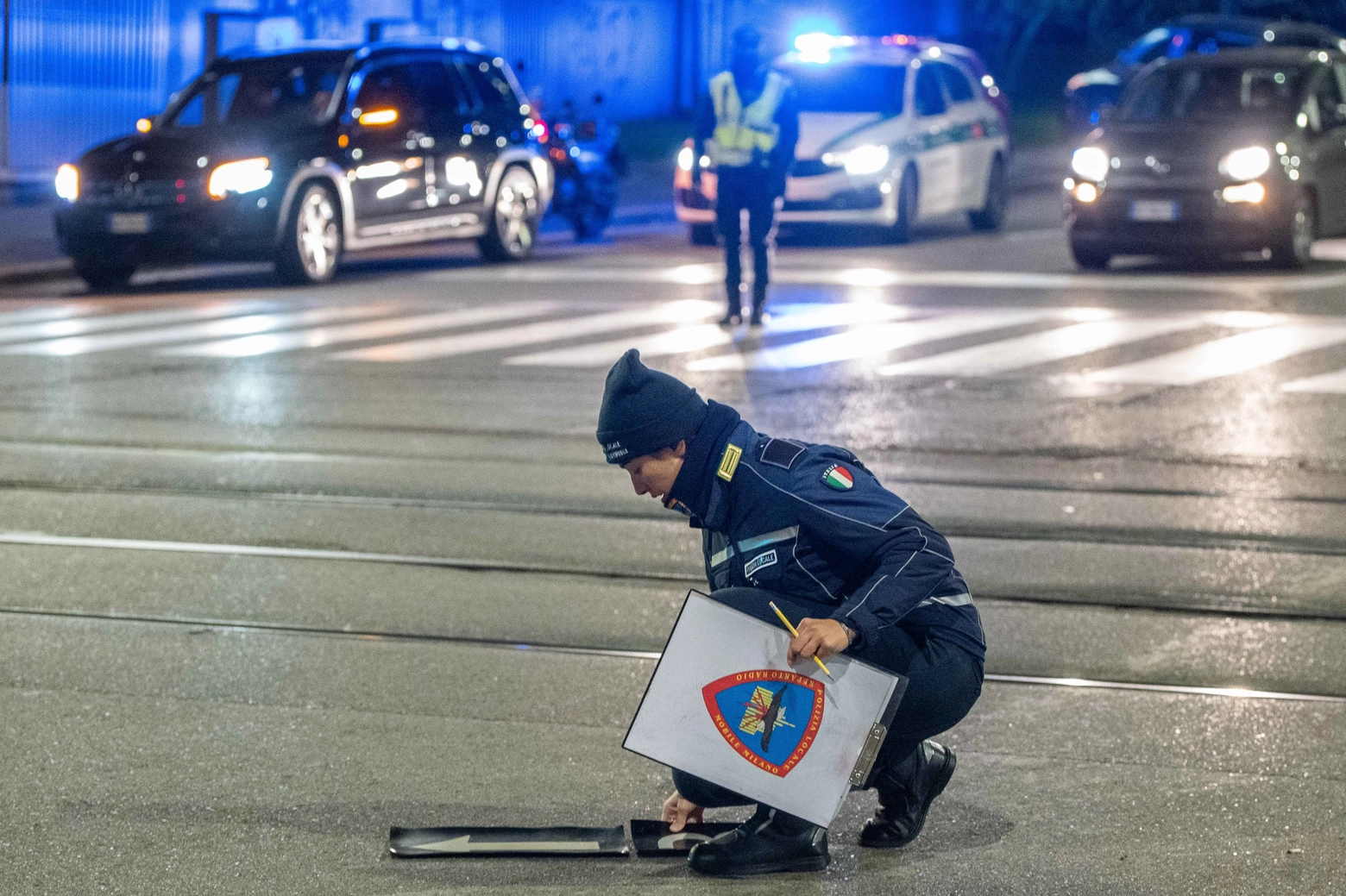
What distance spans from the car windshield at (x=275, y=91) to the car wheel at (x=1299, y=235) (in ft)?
26.0

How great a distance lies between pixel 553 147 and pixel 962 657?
17570 mm

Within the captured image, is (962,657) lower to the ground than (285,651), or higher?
higher

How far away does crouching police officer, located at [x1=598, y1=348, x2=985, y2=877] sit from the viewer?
413cm

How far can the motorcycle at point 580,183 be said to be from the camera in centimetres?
2142

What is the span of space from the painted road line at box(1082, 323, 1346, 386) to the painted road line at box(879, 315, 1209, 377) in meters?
0.52

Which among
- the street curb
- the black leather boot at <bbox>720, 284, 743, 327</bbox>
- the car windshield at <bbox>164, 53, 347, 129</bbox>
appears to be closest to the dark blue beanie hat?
the black leather boot at <bbox>720, 284, 743, 327</bbox>

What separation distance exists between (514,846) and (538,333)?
9.55 meters

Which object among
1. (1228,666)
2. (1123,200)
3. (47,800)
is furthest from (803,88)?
(47,800)

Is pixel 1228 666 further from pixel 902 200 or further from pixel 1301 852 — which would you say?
pixel 902 200

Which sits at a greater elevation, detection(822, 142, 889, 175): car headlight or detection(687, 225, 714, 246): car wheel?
detection(822, 142, 889, 175): car headlight

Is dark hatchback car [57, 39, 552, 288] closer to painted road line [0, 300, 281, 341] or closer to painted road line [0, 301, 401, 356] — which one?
painted road line [0, 300, 281, 341]

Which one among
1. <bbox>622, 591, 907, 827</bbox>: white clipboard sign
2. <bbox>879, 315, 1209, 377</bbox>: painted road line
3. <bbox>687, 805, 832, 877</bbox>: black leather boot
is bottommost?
<bbox>879, 315, 1209, 377</bbox>: painted road line

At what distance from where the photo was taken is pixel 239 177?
16.5 m

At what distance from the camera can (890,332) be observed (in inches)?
540
